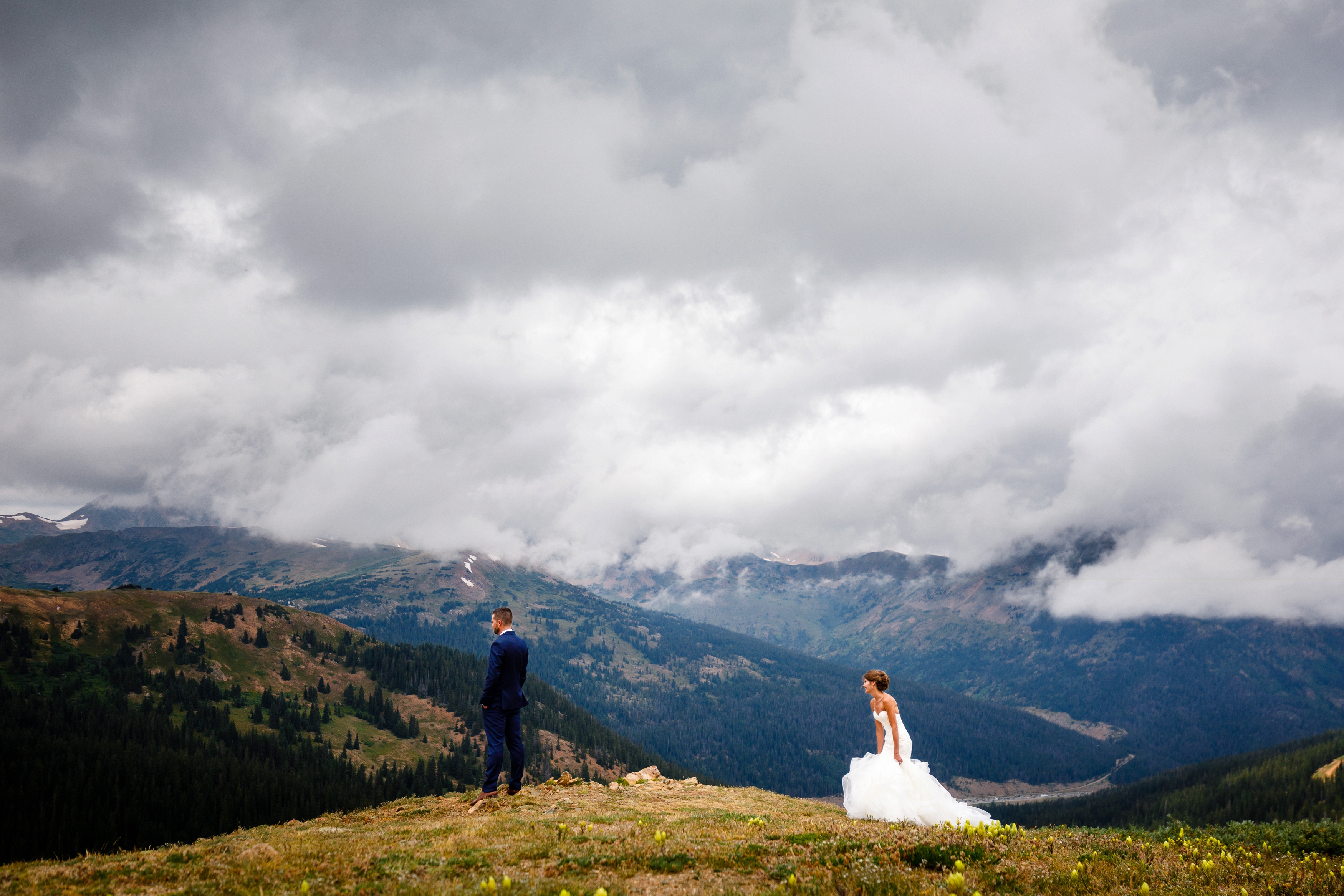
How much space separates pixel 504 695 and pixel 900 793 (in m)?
14.1

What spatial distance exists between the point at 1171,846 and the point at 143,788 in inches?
5894

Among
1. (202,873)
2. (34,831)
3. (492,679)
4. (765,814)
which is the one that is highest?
(492,679)

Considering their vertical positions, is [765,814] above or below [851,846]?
below

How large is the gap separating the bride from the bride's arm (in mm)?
19

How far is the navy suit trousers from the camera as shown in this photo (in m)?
22.1

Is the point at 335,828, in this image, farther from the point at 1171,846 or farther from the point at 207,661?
the point at 207,661

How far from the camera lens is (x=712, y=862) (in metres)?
13.1

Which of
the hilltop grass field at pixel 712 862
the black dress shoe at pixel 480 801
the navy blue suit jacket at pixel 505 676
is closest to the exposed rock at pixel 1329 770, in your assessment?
the hilltop grass field at pixel 712 862

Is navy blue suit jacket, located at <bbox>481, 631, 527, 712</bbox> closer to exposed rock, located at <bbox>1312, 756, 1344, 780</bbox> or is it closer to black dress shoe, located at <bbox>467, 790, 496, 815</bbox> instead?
black dress shoe, located at <bbox>467, 790, 496, 815</bbox>

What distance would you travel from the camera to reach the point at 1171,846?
49.4ft

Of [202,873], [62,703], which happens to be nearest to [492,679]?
[202,873]

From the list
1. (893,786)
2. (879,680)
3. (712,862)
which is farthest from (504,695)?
(893,786)

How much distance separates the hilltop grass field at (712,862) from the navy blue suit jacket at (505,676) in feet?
12.1

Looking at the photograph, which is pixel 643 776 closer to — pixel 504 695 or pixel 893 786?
pixel 504 695
